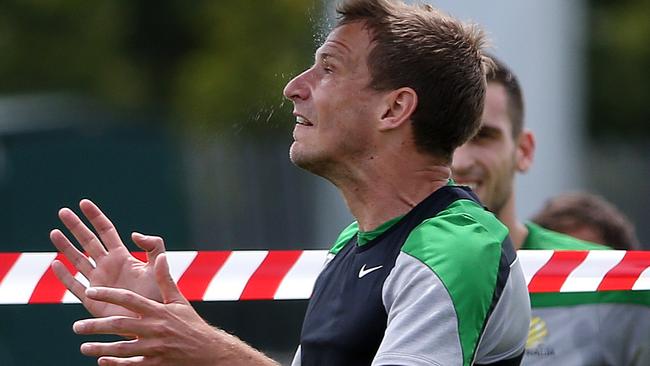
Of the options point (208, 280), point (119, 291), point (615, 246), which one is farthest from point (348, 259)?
point (615, 246)

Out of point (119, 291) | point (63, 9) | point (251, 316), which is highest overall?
point (119, 291)

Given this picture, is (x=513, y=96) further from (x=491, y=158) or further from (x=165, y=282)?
(x=165, y=282)

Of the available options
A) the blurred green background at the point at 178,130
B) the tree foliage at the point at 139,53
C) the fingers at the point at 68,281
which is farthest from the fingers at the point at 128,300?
the tree foliage at the point at 139,53

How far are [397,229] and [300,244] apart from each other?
5.91m

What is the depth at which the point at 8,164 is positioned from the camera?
8477mm

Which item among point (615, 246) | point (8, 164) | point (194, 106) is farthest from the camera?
point (194, 106)

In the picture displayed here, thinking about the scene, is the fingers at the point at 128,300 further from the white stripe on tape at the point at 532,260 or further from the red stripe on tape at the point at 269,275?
the white stripe on tape at the point at 532,260

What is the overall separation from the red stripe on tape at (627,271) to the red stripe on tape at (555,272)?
11 centimetres

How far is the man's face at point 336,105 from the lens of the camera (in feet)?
10.2

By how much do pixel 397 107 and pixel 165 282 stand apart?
28.9 inches

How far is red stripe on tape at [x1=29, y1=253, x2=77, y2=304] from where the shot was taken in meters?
4.10

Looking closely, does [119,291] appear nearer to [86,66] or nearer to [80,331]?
[80,331]

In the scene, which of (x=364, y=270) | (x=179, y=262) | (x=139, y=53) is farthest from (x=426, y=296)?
(x=139, y=53)

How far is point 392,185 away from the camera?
3.11 m
